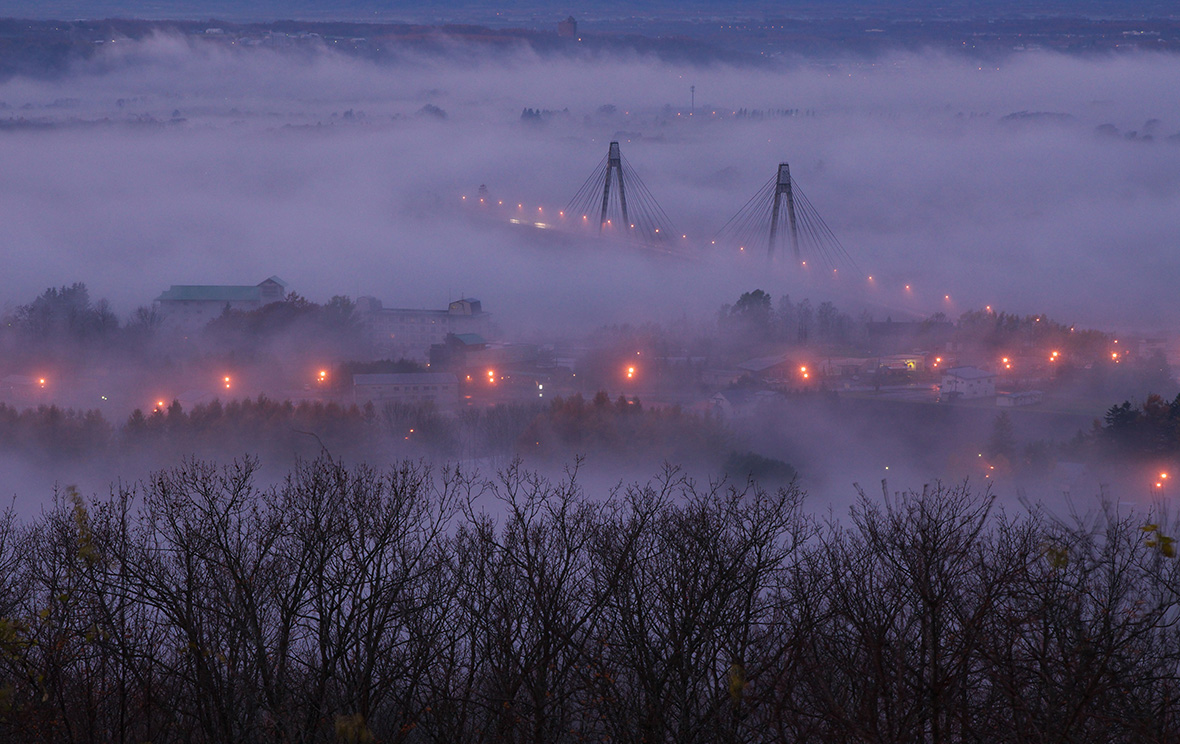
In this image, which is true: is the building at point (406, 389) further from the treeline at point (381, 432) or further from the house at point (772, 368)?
the house at point (772, 368)

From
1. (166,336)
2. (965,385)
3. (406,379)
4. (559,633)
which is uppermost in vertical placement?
(166,336)

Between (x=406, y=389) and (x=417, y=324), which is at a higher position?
(x=417, y=324)

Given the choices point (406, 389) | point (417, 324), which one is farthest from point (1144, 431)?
point (417, 324)

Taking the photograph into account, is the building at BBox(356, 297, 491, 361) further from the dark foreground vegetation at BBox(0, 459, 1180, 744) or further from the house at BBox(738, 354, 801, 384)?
the dark foreground vegetation at BBox(0, 459, 1180, 744)

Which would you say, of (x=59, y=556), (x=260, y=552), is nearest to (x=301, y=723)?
(x=260, y=552)

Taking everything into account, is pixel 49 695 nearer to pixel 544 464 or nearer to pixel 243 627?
pixel 243 627

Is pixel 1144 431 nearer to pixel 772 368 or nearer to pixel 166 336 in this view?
pixel 772 368
